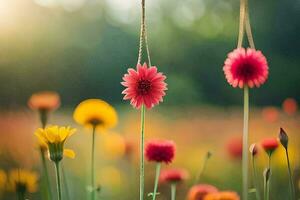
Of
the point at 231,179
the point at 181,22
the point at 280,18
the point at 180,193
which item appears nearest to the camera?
the point at 180,193

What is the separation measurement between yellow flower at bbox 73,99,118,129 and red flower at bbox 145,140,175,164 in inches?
6.4

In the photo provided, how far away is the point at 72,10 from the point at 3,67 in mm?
557

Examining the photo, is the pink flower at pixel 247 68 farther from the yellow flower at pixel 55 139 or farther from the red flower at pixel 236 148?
the red flower at pixel 236 148

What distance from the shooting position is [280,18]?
213 cm

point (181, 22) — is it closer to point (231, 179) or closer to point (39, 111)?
point (231, 179)

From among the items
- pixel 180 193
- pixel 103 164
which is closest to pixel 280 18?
pixel 103 164

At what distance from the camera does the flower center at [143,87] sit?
0.63 m

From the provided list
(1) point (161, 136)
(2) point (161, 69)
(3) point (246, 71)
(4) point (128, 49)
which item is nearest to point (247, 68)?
(3) point (246, 71)

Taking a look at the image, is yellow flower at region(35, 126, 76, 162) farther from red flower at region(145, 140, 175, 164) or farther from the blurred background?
the blurred background

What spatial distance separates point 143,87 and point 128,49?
5.32ft

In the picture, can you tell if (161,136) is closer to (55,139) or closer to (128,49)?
(128,49)

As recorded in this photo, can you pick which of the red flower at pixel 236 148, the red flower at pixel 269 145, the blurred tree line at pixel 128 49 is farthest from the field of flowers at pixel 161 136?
the red flower at pixel 269 145

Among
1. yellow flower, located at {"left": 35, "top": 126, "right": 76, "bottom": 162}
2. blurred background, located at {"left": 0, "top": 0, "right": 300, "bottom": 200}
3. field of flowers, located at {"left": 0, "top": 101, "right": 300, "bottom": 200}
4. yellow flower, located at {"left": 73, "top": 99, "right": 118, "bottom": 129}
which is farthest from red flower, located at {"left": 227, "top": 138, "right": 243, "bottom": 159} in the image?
yellow flower, located at {"left": 35, "top": 126, "right": 76, "bottom": 162}

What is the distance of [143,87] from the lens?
631 mm
